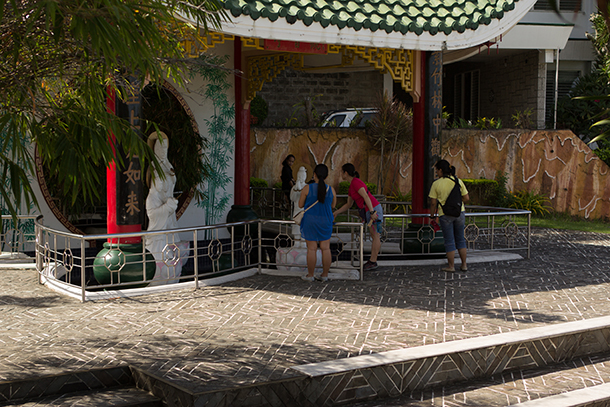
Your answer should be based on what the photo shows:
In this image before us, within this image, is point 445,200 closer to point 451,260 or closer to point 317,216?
point 451,260

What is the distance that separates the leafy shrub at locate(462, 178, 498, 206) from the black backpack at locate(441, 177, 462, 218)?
30.8ft

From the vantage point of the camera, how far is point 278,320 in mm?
6781

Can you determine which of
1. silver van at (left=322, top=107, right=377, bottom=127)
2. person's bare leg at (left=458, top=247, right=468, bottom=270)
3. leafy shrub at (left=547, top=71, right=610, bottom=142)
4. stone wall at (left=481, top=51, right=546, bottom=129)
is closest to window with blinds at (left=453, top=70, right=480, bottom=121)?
stone wall at (left=481, top=51, right=546, bottom=129)

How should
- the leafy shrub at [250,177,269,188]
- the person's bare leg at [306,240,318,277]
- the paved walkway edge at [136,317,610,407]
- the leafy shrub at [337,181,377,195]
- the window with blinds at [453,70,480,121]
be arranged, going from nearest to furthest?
the paved walkway edge at [136,317,610,407] < the person's bare leg at [306,240,318,277] < the leafy shrub at [250,177,269,188] < the leafy shrub at [337,181,377,195] < the window with blinds at [453,70,480,121]

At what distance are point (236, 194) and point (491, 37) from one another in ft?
17.4

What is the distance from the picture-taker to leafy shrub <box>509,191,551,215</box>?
18.4m

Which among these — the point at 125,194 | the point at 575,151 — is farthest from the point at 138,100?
the point at 575,151

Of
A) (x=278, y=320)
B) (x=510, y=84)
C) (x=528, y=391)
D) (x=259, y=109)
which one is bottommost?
(x=528, y=391)

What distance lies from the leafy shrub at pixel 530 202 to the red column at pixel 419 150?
817cm

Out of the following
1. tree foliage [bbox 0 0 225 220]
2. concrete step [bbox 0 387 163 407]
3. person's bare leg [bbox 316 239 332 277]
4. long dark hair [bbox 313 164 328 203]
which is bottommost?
concrete step [bbox 0 387 163 407]

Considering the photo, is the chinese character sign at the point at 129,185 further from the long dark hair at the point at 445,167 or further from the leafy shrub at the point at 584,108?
the leafy shrub at the point at 584,108

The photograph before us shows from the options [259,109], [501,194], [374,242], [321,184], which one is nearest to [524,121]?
[501,194]

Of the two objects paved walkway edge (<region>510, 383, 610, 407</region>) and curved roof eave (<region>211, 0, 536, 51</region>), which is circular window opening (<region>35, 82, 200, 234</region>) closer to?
curved roof eave (<region>211, 0, 536, 51</region>)

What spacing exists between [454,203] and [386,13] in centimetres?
320
